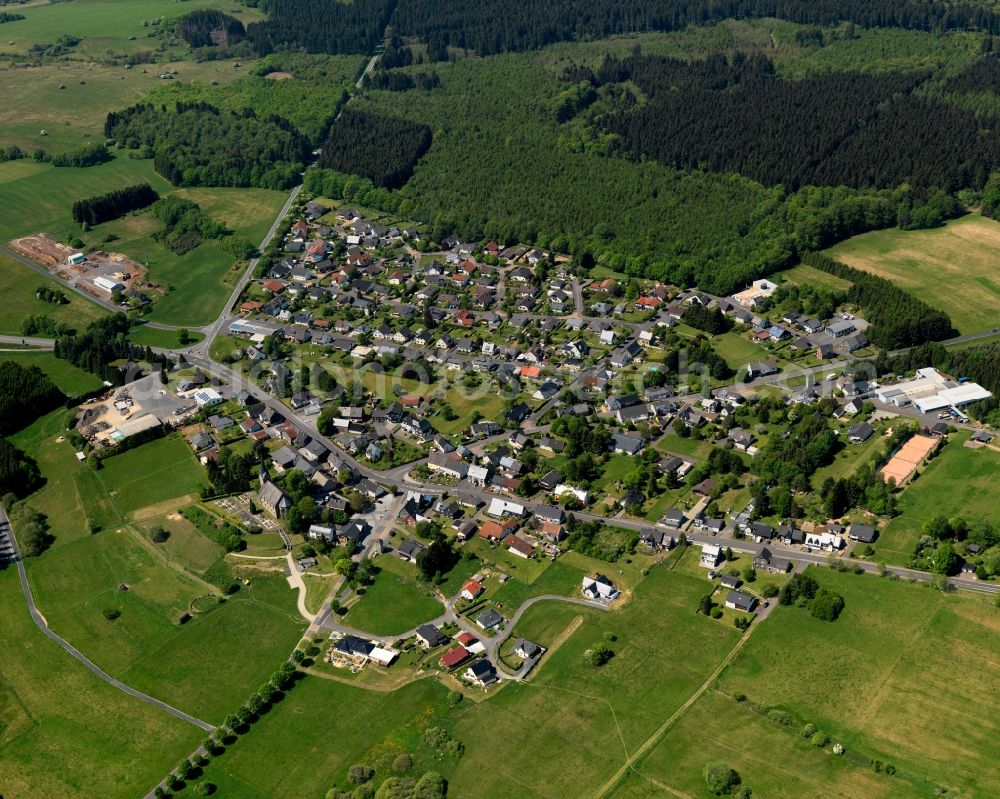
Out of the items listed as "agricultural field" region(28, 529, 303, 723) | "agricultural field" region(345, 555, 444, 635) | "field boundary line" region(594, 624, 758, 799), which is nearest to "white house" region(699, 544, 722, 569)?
"field boundary line" region(594, 624, 758, 799)

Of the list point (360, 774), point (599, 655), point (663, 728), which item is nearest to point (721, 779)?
point (663, 728)

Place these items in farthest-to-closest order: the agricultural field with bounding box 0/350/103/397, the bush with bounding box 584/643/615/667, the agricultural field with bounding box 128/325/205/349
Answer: the agricultural field with bounding box 128/325/205/349 < the agricultural field with bounding box 0/350/103/397 < the bush with bounding box 584/643/615/667

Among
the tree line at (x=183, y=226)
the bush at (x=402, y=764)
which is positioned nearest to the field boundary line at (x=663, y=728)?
the bush at (x=402, y=764)

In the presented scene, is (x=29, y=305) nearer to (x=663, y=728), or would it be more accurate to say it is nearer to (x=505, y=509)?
(x=505, y=509)

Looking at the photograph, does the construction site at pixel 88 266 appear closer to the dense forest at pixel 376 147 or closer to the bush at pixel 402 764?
the dense forest at pixel 376 147

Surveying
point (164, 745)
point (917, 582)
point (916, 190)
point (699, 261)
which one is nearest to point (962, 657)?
point (917, 582)

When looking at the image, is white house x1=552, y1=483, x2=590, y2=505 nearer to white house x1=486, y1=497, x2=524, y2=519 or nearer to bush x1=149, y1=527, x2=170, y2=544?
white house x1=486, y1=497, x2=524, y2=519
